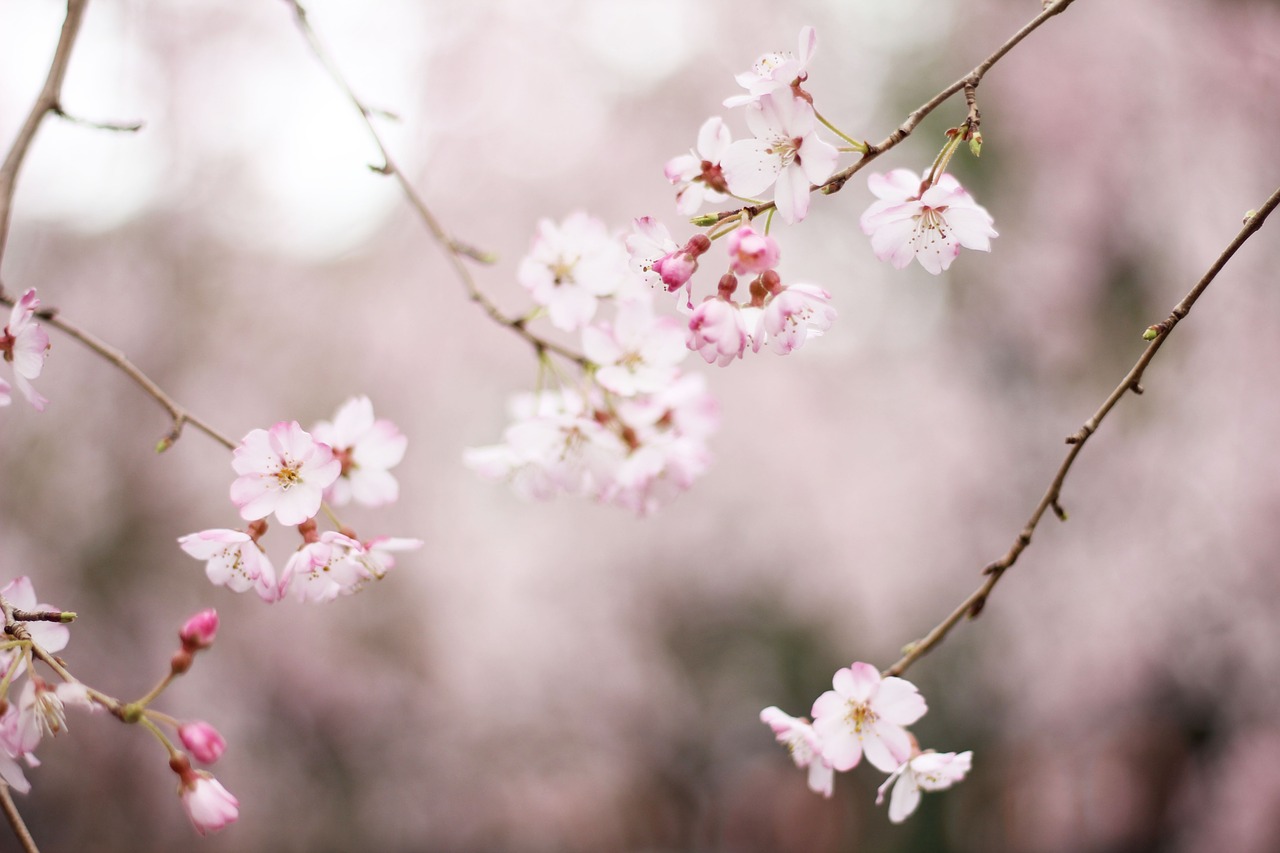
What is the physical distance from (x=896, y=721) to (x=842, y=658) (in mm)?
4046

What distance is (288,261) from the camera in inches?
170

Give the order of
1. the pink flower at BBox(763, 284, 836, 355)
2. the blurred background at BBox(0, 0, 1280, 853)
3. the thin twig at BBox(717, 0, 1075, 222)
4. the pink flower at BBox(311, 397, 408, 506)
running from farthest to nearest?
the blurred background at BBox(0, 0, 1280, 853) < the pink flower at BBox(311, 397, 408, 506) < the pink flower at BBox(763, 284, 836, 355) < the thin twig at BBox(717, 0, 1075, 222)

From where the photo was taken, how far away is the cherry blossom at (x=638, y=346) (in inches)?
34.0

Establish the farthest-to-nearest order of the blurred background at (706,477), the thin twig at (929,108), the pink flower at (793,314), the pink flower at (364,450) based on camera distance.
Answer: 1. the blurred background at (706,477)
2. the pink flower at (364,450)
3. the pink flower at (793,314)
4. the thin twig at (929,108)

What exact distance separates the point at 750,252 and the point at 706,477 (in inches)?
157

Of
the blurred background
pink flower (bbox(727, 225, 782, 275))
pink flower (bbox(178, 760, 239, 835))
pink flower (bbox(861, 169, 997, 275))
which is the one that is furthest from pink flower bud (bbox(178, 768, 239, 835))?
the blurred background

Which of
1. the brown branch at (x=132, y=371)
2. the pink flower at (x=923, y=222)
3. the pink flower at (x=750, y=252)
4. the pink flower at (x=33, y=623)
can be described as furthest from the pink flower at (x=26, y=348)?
the pink flower at (x=923, y=222)

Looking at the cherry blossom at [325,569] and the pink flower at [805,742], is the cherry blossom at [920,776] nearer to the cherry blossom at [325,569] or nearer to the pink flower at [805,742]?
the pink flower at [805,742]

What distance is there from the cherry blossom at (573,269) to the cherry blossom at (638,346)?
2.2 inches

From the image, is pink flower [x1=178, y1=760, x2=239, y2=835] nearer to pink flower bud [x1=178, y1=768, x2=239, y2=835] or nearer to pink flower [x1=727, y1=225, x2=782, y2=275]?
pink flower bud [x1=178, y1=768, x2=239, y2=835]

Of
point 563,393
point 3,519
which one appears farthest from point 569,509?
point 563,393

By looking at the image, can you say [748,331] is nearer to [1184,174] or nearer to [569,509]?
[1184,174]

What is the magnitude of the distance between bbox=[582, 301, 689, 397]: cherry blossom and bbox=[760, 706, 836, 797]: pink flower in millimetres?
311

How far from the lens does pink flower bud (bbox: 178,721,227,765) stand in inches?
23.5
